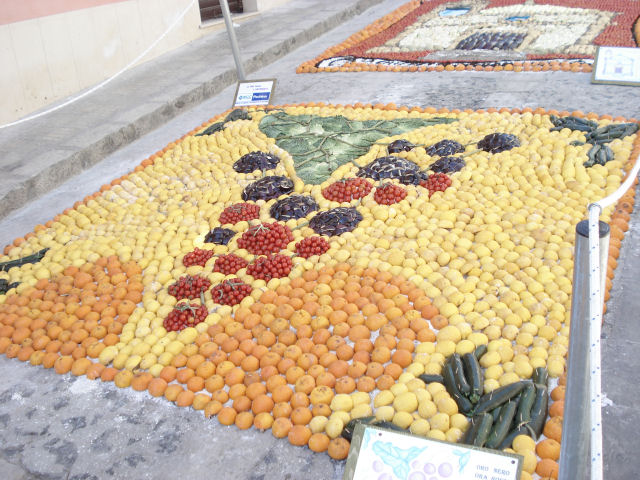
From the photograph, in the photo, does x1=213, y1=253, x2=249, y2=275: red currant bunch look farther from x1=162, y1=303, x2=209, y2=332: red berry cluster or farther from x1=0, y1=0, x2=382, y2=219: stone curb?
x1=0, y1=0, x2=382, y2=219: stone curb

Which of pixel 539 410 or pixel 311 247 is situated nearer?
pixel 539 410

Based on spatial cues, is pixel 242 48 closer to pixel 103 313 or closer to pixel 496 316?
pixel 103 313

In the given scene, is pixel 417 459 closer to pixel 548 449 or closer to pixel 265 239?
pixel 548 449

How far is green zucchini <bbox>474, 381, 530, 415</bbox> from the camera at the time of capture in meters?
2.40

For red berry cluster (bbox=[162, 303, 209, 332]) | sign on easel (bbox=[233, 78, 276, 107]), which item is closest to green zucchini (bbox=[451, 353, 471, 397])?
red berry cluster (bbox=[162, 303, 209, 332])

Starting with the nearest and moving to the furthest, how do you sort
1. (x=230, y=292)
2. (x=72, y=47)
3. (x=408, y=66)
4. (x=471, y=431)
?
(x=471, y=431) → (x=230, y=292) → (x=72, y=47) → (x=408, y=66)

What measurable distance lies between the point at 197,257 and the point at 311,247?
74cm

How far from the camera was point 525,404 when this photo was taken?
236cm

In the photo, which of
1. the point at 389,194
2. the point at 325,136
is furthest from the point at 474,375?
the point at 325,136

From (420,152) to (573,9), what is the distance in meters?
6.53

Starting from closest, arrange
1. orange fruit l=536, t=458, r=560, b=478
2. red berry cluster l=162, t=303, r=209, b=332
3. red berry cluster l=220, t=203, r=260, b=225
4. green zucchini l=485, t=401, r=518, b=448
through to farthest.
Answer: orange fruit l=536, t=458, r=560, b=478
green zucchini l=485, t=401, r=518, b=448
red berry cluster l=162, t=303, r=209, b=332
red berry cluster l=220, t=203, r=260, b=225

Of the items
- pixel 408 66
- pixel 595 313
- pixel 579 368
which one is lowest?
pixel 408 66

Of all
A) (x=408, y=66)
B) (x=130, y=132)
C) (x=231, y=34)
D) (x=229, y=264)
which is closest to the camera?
(x=229, y=264)

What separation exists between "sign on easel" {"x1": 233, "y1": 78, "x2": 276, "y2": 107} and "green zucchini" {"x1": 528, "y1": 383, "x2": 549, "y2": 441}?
14.9ft
